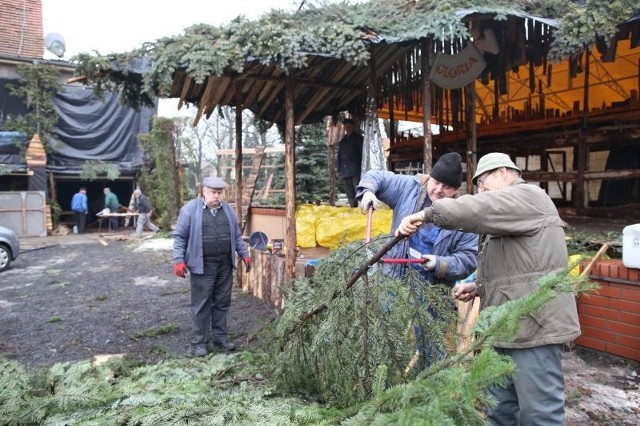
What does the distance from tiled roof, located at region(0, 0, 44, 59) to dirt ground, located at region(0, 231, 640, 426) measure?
40.3ft

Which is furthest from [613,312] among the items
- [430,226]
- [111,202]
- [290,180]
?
[111,202]

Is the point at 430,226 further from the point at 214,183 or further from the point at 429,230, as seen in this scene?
the point at 214,183

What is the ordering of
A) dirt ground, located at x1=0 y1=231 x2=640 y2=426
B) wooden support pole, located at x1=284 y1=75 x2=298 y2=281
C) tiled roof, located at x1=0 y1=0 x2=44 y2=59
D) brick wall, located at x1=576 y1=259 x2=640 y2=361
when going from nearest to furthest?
dirt ground, located at x1=0 y1=231 x2=640 y2=426 < brick wall, located at x1=576 y1=259 x2=640 y2=361 < wooden support pole, located at x1=284 y1=75 x2=298 y2=281 < tiled roof, located at x1=0 y1=0 x2=44 y2=59

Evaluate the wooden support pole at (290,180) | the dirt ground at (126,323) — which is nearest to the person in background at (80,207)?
the dirt ground at (126,323)

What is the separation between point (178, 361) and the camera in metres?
4.49

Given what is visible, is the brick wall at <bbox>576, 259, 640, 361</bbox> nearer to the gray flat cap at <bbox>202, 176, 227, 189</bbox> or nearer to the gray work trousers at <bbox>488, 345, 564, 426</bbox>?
the gray work trousers at <bbox>488, 345, 564, 426</bbox>

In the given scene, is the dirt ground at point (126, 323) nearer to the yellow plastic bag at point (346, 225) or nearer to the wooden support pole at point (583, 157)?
the yellow plastic bag at point (346, 225)

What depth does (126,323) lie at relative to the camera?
253 inches

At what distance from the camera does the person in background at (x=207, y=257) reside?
5.21m

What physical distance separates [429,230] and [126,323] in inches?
198

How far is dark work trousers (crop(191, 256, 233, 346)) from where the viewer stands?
5230mm

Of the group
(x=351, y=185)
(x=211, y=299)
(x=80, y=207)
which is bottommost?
(x=211, y=299)

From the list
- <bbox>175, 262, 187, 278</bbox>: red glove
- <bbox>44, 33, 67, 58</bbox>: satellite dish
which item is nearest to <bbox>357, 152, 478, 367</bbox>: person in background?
<bbox>175, 262, 187, 278</bbox>: red glove

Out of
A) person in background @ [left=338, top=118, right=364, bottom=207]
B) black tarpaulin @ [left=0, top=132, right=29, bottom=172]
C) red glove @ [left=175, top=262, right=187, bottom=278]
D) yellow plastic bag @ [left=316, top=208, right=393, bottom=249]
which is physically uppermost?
black tarpaulin @ [left=0, top=132, right=29, bottom=172]
